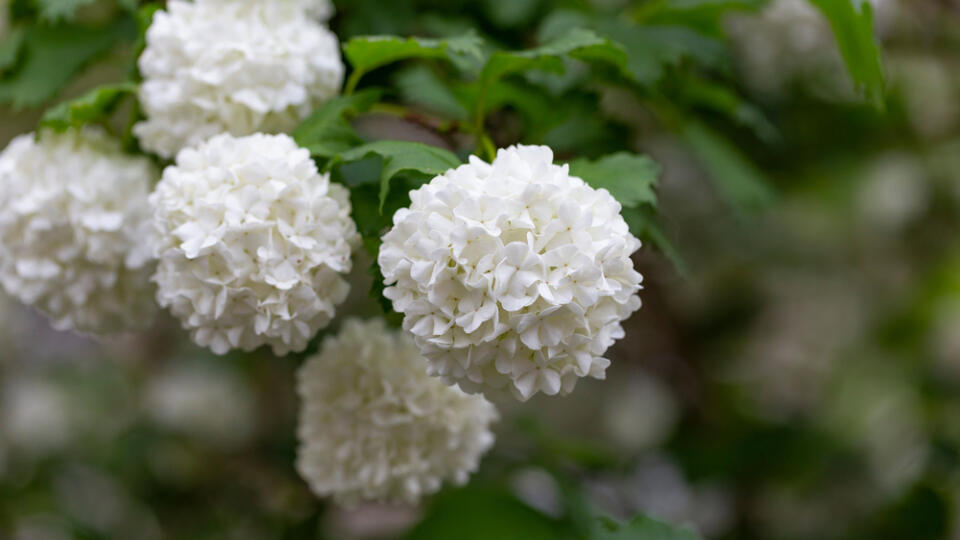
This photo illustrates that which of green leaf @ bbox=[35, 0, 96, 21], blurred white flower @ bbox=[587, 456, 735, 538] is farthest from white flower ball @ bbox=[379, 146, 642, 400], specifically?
blurred white flower @ bbox=[587, 456, 735, 538]

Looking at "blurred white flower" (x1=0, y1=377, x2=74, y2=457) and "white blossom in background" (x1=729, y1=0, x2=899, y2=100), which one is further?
Answer: "blurred white flower" (x1=0, y1=377, x2=74, y2=457)

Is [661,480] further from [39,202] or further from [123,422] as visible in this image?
[39,202]

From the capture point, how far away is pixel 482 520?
1.43 m

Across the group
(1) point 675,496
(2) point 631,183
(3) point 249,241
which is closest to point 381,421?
(3) point 249,241

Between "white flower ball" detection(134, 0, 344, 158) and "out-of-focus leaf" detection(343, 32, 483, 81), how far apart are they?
0.17 ft

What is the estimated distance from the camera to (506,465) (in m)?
1.60

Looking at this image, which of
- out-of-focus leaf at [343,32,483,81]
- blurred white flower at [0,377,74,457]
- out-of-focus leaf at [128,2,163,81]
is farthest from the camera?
blurred white flower at [0,377,74,457]

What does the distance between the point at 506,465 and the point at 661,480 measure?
30.3 inches

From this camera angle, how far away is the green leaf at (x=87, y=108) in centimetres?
95

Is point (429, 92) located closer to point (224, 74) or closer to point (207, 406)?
point (224, 74)

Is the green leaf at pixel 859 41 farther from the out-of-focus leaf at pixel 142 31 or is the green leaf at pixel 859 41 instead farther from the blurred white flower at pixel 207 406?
the blurred white flower at pixel 207 406

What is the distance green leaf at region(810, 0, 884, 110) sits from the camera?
3.46 feet

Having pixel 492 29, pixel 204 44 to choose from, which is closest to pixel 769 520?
pixel 492 29

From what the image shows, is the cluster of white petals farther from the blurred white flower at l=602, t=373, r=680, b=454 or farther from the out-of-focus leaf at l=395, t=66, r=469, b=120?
the blurred white flower at l=602, t=373, r=680, b=454
